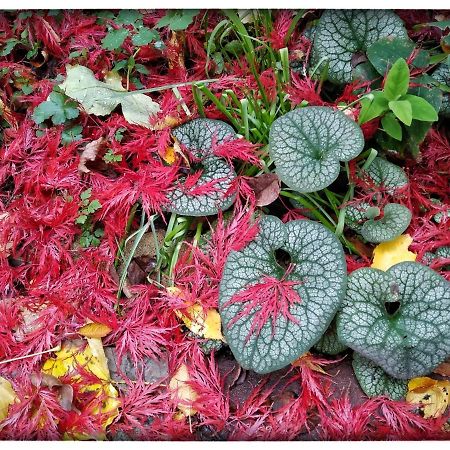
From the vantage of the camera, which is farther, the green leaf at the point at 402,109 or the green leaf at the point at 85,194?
the green leaf at the point at 85,194

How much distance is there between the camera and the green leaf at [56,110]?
1.52 m

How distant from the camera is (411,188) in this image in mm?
1452

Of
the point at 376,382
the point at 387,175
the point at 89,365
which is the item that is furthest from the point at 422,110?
the point at 89,365

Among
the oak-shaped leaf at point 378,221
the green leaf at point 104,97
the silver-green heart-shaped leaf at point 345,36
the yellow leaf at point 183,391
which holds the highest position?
the silver-green heart-shaped leaf at point 345,36

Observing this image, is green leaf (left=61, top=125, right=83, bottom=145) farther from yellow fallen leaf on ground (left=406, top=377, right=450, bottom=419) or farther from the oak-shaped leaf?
yellow fallen leaf on ground (left=406, top=377, right=450, bottom=419)

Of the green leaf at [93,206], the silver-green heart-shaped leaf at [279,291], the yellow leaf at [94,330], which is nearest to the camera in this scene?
the silver-green heart-shaped leaf at [279,291]

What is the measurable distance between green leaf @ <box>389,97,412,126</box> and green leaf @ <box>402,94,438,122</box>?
0.10 ft

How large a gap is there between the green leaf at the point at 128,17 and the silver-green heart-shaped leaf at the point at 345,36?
0.50 meters

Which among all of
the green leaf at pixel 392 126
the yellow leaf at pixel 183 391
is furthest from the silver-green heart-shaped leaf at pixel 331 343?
the green leaf at pixel 392 126

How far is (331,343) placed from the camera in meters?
1.30

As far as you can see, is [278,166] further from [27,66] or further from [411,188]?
[27,66]

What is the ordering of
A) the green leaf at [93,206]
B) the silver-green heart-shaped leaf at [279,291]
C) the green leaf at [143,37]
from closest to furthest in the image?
the silver-green heart-shaped leaf at [279,291] → the green leaf at [93,206] → the green leaf at [143,37]

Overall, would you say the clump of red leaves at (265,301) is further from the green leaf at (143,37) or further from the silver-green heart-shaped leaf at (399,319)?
the green leaf at (143,37)

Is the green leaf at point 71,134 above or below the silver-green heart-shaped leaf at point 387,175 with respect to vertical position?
below
